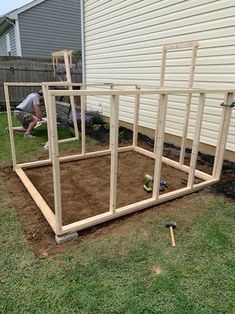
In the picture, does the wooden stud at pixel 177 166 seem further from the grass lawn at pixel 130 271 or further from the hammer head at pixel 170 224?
the hammer head at pixel 170 224

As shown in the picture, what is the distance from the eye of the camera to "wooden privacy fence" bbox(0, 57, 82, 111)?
1048cm

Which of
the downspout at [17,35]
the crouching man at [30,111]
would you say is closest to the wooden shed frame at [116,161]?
the crouching man at [30,111]

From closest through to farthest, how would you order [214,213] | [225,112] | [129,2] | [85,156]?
[214,213] < [225,112] < [85,156] < [129,2]

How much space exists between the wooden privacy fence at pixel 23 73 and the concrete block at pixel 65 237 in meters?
9.14

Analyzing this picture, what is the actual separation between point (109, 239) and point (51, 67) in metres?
10.3

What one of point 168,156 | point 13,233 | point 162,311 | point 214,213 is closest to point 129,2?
point 168,156

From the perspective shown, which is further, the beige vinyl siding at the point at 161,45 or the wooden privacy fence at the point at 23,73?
the wooden privacy fence at the point at 23,73

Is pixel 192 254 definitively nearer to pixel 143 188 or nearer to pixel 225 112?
pixel 143 188

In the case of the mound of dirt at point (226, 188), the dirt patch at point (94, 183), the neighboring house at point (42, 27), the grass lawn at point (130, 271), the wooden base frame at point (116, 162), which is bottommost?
the grass lawn at point (130, 271)

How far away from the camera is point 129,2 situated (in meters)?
5.75

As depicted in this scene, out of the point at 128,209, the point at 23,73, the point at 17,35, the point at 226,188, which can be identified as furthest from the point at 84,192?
the point at 17,35

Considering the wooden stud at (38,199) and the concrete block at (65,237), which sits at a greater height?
the wooden stud at (38,199)

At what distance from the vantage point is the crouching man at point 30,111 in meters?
5.71

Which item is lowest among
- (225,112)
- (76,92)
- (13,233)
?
(13,233)
